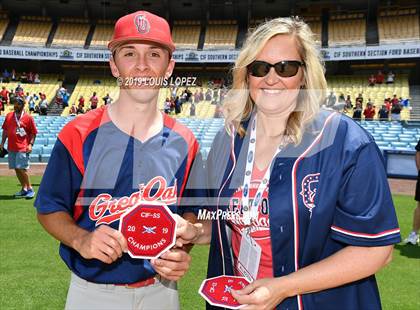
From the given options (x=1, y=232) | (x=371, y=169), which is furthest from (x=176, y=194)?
(x=1, y=232)

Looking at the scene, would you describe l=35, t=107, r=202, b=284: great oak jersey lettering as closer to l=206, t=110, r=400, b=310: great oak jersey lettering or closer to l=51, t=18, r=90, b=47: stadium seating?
l=206, t=110, r=400, b=310: great oak jersey lettering

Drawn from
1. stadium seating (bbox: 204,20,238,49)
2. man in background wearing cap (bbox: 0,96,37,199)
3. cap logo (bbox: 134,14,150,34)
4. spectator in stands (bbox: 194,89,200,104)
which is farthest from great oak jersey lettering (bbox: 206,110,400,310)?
stadium seating (bbox: 204,20,238,49)

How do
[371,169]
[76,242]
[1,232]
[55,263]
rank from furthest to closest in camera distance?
1. [1,232]
2. [55,263]
3. [76,242]
4. [371,169]

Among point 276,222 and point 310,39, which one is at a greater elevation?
point 310,39

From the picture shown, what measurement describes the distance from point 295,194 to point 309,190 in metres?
0.05

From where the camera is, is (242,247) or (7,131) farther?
(7,131)

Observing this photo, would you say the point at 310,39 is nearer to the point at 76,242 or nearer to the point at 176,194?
the point at 176,194

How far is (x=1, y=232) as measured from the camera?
5.73 m

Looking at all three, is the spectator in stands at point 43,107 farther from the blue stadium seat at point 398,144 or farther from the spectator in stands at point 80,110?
the blue stadium seat at point 398,144

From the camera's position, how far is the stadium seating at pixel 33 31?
1181 inches

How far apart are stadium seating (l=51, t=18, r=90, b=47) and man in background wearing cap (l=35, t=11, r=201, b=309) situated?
29.0 meters

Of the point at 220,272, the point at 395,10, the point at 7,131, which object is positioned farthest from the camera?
the point at 395,10

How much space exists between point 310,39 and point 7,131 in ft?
24.5

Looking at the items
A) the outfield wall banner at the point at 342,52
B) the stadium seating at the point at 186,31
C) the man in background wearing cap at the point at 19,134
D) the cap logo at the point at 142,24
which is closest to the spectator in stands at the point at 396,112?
the outfield wall banner at the point at 342,52
